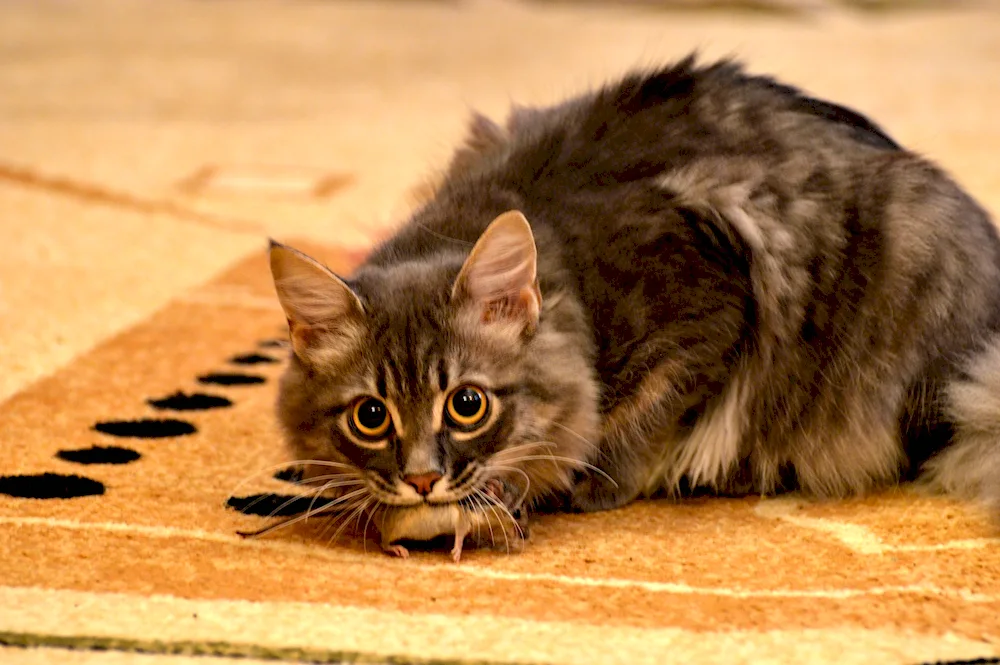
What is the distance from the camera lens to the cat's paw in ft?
5.80

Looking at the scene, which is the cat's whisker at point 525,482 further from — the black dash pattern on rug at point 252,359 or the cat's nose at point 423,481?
the black dash pattern on rug at point 252,359

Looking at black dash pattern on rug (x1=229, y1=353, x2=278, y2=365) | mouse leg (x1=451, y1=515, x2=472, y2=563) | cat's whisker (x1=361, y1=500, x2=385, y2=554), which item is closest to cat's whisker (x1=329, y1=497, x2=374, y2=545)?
cat's whisker (x1=361, y1=500, x2=385, y2=554)

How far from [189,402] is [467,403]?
80 cm

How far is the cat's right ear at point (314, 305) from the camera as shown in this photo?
1.56m

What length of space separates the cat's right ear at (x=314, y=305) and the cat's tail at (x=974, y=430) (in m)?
0.89

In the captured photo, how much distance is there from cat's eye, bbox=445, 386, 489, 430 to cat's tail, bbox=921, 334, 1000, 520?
28.5 inches

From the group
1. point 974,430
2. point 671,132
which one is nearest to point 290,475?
point 671,132

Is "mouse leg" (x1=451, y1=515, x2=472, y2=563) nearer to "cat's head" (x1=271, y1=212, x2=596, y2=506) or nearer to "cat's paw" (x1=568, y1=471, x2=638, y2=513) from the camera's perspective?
"cat's head" (x1=271, y1=212, x2=596, y2=506)

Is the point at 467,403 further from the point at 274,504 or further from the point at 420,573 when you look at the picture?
the point at 274,504

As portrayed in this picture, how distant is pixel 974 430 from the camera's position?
5.72 ft

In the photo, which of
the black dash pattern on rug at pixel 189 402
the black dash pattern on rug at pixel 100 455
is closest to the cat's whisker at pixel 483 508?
the black dash pattern on rug at pixel 100 455

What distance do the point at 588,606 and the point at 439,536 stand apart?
0.93 ft

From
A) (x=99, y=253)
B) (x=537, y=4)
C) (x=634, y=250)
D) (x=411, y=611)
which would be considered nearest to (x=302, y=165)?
(x=99, y=253)

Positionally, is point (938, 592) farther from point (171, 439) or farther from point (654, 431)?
point (171, 439)
